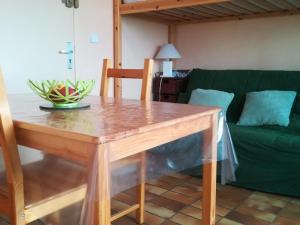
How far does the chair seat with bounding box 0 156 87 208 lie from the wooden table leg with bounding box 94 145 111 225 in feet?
0.94

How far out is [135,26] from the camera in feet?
11.3

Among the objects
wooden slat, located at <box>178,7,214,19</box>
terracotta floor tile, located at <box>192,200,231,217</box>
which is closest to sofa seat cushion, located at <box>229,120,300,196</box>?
terracotta floor tile, located at <box>192,200,231,217</box>

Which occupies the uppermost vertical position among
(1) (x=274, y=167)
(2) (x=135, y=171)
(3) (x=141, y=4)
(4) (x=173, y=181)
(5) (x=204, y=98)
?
(3) (x=141, y=4)

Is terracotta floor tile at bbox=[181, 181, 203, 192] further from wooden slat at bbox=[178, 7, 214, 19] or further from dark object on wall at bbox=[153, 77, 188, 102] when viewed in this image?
wooden slat at bbox=[178, 7, 214, 19]

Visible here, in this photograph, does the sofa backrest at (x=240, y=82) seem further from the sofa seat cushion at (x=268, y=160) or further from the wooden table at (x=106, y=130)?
the wooden table at (x=106, y=130)

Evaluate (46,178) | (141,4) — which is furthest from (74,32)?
(46,178)

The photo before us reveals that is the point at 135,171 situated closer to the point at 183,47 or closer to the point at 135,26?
the point at 135,26

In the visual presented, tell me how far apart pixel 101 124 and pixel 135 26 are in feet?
8.64

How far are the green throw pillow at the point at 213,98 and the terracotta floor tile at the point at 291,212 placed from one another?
102 centimetres

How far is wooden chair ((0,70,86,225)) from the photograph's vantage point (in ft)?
3.49

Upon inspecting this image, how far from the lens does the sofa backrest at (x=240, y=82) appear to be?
2711mm

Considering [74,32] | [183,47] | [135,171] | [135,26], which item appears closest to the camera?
[135,171]

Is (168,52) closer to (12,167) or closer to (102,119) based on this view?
(102,119)

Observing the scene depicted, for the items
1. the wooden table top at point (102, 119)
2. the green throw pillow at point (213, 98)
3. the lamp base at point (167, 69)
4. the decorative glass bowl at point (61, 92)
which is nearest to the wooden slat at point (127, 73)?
the wooden table top at point (102, 119)
